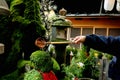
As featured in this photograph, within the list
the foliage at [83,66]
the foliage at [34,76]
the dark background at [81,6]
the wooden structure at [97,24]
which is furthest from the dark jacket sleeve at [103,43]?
the dark background at [81,6]

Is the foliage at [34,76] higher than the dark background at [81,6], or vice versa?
the dark background at [81,6]

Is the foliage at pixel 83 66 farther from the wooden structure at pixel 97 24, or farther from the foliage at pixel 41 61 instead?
the wooden structure at pixel 97 24

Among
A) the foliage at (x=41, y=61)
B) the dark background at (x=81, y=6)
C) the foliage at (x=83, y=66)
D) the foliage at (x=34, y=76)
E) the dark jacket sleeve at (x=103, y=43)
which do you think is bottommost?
the foliage at (x=83, y=66)

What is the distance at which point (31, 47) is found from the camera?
5.47 metres

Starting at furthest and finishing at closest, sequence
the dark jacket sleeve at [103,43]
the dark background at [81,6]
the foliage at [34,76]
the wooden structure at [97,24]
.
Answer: the dark background at [81,6], the wooden structure at [97,24], the foliage at [34,76], the dark jacket sleeve at [103,43]

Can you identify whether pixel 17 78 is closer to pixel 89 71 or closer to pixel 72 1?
pixel 89 71

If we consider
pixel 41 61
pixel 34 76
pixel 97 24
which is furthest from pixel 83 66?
pixel 97 24

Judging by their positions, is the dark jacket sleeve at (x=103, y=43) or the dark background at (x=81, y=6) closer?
the dark jacket sleeve at (x=103, y=43)

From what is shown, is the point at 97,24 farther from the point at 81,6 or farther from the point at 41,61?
the point at 41,61

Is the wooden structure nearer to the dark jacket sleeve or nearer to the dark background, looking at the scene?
the dark background

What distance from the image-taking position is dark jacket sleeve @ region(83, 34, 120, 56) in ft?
9.43

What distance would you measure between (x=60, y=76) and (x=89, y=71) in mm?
1985

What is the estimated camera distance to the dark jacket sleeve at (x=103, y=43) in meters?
2.87

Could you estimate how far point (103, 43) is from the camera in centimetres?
288
